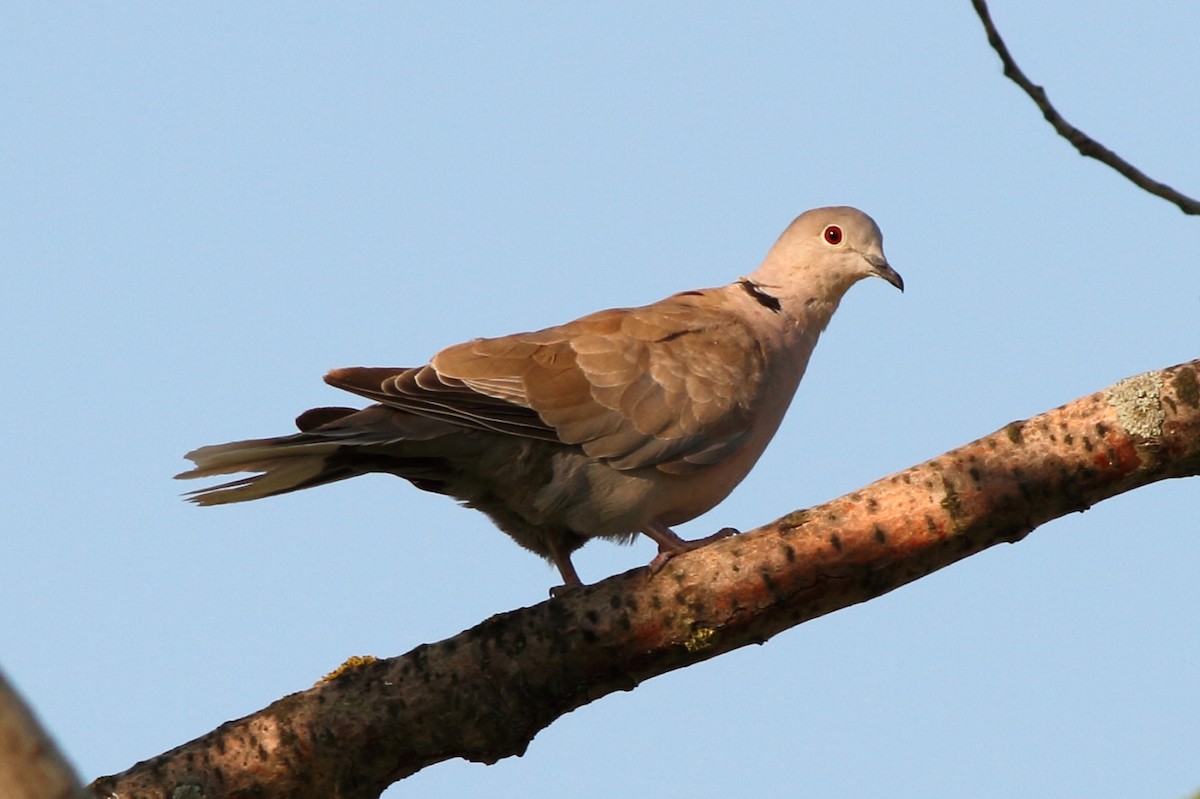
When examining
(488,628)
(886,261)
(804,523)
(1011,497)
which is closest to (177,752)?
(488,628)

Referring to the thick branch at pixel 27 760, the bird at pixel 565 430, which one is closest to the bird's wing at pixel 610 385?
the bird at pixel 565 430

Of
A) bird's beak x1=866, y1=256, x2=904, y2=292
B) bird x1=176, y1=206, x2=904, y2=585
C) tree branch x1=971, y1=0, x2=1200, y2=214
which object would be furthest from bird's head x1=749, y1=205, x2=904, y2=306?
tree branch x1=971, y1=0, x2=1200, y2=214

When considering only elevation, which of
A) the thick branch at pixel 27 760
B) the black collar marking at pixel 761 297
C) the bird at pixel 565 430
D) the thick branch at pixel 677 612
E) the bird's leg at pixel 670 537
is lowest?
the thick branch at pixel 27 760

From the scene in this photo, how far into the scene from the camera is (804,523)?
407cm

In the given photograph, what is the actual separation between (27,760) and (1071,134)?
2.39 metres

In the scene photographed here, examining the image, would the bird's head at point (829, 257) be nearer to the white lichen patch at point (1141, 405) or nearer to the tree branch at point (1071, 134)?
the white lichen patch at point (1141, 405)

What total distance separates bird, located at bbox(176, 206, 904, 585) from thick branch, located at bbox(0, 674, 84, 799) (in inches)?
130

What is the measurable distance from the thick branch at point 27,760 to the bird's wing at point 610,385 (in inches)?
134

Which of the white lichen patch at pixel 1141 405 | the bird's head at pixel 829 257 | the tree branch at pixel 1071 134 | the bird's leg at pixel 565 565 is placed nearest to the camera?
the tree branch at pixel 1071 134

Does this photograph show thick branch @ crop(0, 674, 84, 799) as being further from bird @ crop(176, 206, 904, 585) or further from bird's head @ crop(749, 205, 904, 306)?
bird's head @ crop(749, 205, 904, 306)

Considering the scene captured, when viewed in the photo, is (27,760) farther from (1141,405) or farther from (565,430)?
(565,430)

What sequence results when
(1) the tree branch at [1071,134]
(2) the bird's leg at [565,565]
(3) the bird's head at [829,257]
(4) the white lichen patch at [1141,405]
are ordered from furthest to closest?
1. (3) the bird's head at [829,257]
2. (2) the bird's leg at [565,565]
3. (4) the white lichen patch at [1141,405]
4. (1) the tree branch at [1071,134]

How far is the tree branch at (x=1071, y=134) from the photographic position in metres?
3.01

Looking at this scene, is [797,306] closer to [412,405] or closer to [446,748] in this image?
[412,405]
